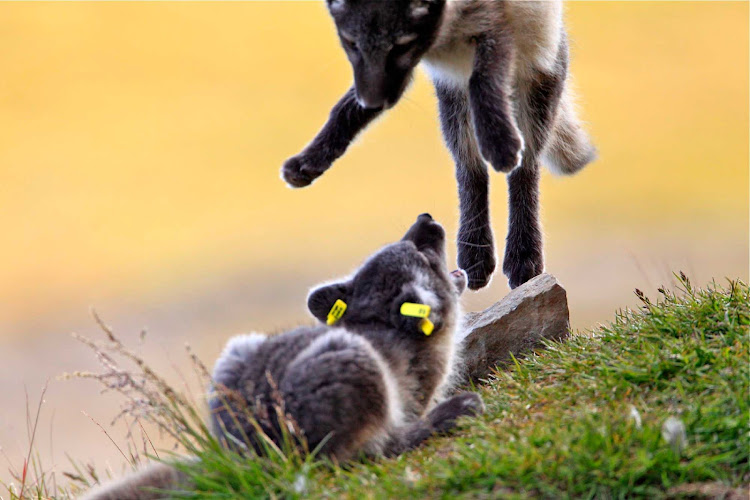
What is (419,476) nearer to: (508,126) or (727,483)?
(727,483)

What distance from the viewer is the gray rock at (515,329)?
4.32 m

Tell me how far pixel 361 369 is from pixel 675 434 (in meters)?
1.17

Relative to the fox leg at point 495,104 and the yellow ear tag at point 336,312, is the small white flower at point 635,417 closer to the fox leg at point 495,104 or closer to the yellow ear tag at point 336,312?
the yellow ear tag at point 336,312

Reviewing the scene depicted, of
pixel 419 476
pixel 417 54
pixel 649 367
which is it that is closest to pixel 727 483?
pixel 649 367

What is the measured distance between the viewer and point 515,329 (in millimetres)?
4352

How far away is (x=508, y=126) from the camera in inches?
160

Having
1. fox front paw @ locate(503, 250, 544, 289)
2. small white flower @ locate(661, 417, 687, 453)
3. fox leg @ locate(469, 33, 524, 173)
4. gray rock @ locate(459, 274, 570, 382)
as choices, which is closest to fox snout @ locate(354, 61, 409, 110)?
fox leg @ locate(469, 33, 524, 173)

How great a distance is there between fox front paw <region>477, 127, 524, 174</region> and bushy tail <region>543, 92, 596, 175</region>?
1.70 meters

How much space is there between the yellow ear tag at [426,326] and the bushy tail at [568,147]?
2507 millimetres

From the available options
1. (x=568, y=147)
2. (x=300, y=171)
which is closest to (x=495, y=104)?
(x=300, y=171)

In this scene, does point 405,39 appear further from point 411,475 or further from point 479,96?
point 411,475

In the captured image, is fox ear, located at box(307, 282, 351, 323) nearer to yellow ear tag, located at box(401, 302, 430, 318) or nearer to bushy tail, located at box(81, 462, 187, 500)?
yellow ear tag, located at box(401, 302, 430, 318)

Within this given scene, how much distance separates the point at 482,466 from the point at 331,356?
78 centimetres

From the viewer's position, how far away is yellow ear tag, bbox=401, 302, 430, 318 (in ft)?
11.6
